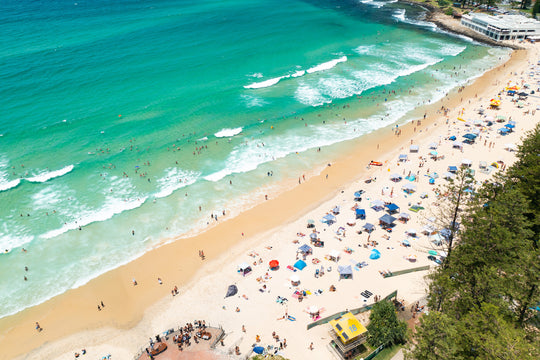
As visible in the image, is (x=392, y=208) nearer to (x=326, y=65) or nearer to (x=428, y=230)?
(x=428, y=230)

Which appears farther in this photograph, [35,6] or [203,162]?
[35,6]

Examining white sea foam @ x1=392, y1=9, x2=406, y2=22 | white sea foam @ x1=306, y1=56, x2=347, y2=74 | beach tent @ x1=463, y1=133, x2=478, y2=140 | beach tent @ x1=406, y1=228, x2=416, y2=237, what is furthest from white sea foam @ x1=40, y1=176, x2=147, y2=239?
white sea foam @ x1=392, y1=9, x2=406, y2=22

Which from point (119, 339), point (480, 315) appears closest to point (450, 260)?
point (480, 315)

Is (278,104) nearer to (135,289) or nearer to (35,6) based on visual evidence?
(135,289)

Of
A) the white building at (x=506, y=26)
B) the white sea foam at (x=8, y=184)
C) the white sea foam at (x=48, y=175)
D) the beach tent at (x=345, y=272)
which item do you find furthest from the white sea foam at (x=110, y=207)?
the white building at (x=506, y=26)

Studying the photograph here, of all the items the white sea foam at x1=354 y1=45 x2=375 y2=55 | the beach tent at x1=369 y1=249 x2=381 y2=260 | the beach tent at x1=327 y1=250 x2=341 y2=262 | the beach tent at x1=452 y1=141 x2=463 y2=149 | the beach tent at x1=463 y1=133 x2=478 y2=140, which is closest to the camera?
the beach tent at x1=369 y1=249 x2=381 y2=260

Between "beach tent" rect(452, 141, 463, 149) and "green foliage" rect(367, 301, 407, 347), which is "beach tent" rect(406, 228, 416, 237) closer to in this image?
"green foliage" rect(367, 301, 407, 347)
